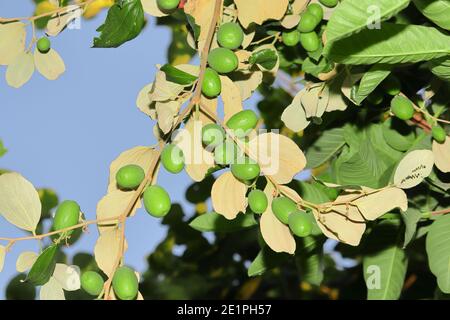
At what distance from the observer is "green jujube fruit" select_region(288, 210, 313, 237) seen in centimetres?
104

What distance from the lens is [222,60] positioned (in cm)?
115

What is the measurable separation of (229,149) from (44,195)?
130 centimetres

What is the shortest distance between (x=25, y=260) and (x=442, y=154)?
0.72 metres

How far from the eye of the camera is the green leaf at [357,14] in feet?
2.85

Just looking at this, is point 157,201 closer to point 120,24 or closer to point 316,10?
point 120,24

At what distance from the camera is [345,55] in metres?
1.00

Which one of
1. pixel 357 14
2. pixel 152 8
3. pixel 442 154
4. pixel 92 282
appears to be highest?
pixel 357 14

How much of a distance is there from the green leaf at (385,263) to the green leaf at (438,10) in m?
0.57

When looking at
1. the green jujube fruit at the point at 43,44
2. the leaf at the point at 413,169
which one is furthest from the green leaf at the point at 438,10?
the green jujube fruit at the point at 43,44

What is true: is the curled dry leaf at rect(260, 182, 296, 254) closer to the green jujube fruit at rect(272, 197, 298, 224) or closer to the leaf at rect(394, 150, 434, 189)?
the green jujube fruit at rect(272, 197, 298, 224)

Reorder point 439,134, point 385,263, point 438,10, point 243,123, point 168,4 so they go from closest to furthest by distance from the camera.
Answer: point 438,10 → point 243,123 → point 168,4 → point 439,134 → point 385,263

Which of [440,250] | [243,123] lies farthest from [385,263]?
[243,123]
